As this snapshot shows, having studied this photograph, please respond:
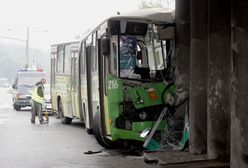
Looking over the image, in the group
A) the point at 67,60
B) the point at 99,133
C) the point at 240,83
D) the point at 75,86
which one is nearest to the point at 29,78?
the point at 67,60

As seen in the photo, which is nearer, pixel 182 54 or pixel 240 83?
pixel 240 83

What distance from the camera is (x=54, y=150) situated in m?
13.7

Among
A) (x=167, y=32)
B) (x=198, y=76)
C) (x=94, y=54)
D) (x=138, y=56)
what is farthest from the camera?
(x=94, y=54)

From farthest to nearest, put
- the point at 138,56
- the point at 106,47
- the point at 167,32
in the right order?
the point at 167,32 → the point at 138,56 → the point at 106,47

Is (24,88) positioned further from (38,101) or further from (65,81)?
(65,81)

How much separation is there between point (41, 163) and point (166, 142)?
2611 millimetres

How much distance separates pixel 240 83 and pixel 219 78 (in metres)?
1.62

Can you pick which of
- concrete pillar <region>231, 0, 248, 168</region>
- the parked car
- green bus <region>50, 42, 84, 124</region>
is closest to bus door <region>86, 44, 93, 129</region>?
green bus <region>50, 42, 84, 124</region>

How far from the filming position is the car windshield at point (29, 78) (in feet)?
105

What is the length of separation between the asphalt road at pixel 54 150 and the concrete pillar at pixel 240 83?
119 inches

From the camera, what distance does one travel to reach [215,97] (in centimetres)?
990

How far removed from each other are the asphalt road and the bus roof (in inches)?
118

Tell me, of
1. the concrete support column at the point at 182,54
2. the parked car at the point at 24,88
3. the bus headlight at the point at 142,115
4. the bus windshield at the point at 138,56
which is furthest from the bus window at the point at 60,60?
the bus headlight at the point at 142,115

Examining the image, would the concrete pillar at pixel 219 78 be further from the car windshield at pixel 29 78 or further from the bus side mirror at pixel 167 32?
the car windshield at pixel 29 78
